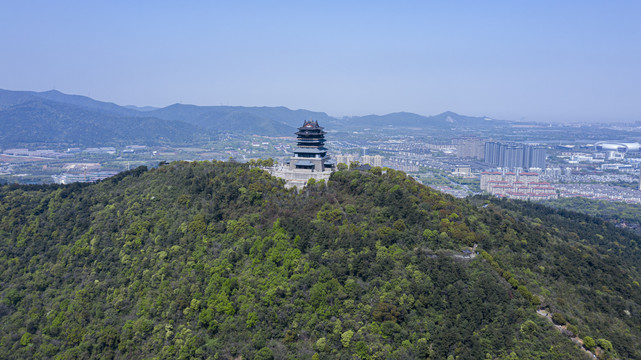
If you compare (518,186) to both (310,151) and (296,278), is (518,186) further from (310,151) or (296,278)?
(296,278)

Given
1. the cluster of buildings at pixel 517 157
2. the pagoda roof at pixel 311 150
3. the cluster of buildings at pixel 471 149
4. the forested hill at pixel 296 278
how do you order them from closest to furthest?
the forested hill at pixel 296 278, the pagoda roof at pixel 311 150, the cluster of buildings at pixel 517 157, the cluster of buildings at pixel 471 149

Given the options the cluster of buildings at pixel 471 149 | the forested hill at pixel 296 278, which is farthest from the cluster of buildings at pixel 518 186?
the forested hill at pixel 296 278

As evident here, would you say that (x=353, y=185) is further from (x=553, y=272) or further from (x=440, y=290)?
(x=553, y=272)

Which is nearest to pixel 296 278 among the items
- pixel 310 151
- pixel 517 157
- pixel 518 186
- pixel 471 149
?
pixel 310 151

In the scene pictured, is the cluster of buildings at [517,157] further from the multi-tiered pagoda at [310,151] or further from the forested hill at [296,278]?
the multi-tiered pagoda at [310,151]

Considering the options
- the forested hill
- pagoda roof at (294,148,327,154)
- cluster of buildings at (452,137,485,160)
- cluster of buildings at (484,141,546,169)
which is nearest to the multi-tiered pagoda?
pagoda roof at (294,148,327,154)

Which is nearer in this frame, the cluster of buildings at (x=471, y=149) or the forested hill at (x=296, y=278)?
the forested hill at (x=296, y=278)
